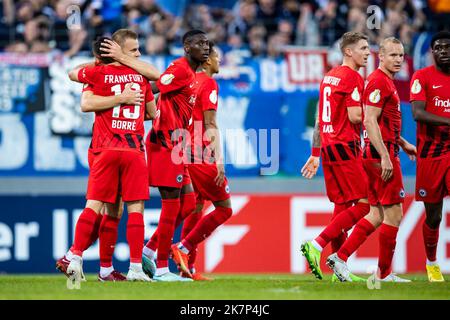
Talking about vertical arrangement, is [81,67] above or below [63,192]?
above

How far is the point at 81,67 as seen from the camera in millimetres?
9297

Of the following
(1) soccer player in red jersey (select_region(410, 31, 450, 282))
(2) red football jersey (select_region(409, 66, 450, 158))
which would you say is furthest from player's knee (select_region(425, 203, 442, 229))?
(2) red football jersey (select_region(409, 66, 450, 158))

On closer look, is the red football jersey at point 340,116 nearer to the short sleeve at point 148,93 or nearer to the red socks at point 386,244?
the red socks at point 386,244

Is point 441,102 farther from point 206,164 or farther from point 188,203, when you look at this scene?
point 188,203

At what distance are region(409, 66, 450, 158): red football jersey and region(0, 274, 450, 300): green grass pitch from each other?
1.40 metres

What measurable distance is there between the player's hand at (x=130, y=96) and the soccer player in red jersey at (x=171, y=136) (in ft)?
2.30

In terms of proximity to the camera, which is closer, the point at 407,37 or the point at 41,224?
the point at 41,224

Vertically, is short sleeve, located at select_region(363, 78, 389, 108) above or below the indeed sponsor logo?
above

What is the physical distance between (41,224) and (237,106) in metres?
3.36

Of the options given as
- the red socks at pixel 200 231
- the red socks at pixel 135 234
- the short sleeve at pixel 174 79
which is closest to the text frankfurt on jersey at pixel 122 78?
the short sleeve at pixel 174 79

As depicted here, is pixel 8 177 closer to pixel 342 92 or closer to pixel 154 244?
pixel 154 244

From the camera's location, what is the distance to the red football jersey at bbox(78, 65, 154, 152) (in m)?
9.12

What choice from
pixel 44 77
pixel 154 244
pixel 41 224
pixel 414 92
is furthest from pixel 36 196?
pixel 414 92

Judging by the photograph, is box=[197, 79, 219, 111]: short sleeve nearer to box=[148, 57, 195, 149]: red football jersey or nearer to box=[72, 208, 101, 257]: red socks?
box=[148, 57, 195, 149]: red football jersey
